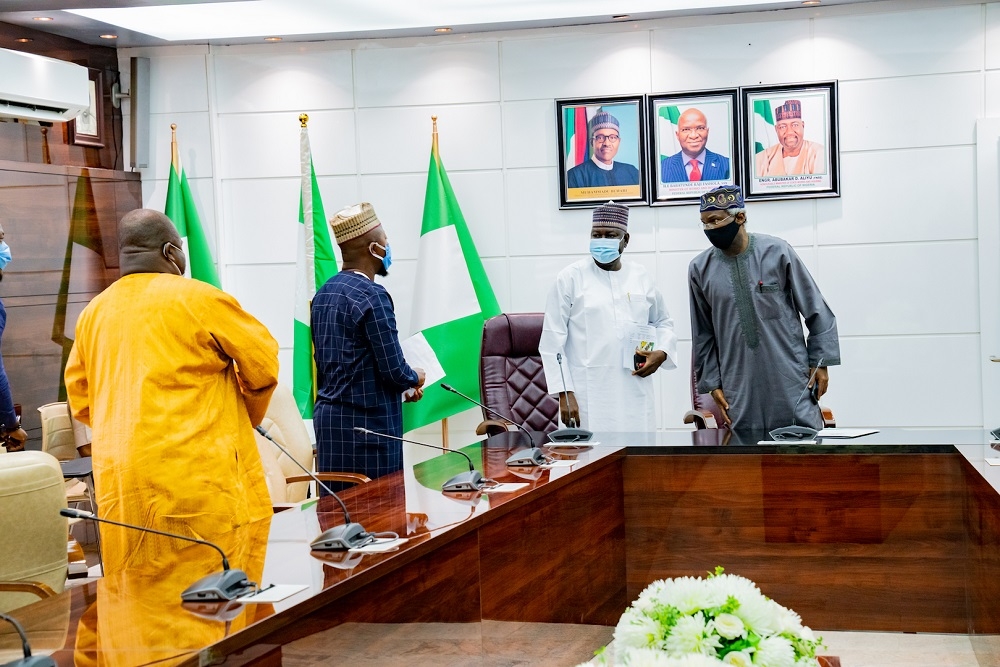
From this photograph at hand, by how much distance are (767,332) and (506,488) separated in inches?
61.8

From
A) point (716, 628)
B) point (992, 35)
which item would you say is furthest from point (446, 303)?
point (716, 628)

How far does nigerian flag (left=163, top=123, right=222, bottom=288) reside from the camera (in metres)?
5.64

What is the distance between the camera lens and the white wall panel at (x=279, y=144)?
19.0ft

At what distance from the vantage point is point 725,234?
3.92m

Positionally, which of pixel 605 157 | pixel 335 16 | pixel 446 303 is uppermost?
pixel 335 16

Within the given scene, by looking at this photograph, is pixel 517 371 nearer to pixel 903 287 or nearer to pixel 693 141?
pixel 693 141

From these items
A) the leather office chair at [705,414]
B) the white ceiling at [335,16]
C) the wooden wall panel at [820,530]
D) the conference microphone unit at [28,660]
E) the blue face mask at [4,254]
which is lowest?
the wooden wall panel at [820,530]

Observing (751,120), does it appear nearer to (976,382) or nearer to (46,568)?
(976,382)

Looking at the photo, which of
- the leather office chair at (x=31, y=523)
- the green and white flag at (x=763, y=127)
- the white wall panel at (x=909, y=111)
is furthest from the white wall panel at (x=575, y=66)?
the leather office chair at (x=31, y=523)

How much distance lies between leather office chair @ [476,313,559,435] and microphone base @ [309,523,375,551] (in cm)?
286

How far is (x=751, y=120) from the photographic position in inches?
212

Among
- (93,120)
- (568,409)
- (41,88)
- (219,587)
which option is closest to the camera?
(219,587)

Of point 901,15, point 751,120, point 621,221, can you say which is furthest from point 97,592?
point 901,15

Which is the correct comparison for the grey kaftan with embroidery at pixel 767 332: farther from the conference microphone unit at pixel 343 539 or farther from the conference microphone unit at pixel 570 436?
the conference microphone unit at pixel 343 539
